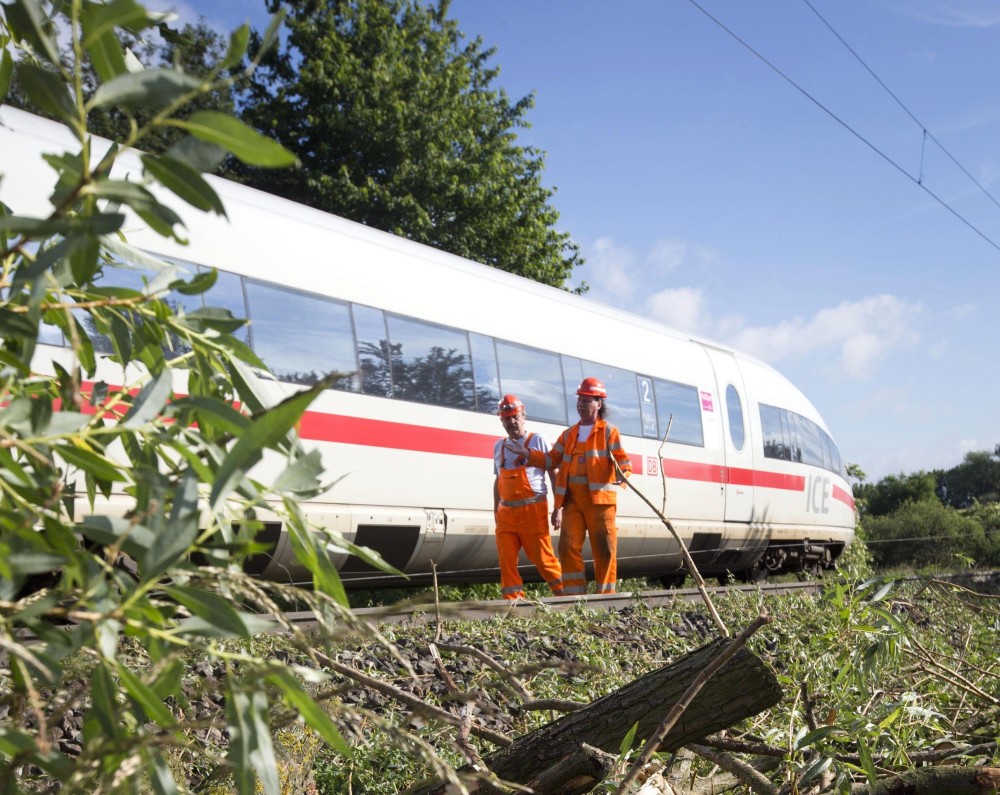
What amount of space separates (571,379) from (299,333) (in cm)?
410

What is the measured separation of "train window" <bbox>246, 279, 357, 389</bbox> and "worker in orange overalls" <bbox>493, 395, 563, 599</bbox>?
168cm

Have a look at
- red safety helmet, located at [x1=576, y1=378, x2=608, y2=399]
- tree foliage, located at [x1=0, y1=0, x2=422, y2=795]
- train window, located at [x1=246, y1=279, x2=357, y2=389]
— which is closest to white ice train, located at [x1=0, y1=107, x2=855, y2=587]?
train window, located at [x1=246, y1=279, x2=357, y2=389]

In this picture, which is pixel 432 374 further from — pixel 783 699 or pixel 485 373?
pixel 783 699

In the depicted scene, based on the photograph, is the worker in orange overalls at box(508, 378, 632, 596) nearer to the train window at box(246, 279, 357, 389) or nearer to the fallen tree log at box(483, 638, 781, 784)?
the train window at box(246, 279, 357, 389)

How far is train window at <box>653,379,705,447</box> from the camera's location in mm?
13586

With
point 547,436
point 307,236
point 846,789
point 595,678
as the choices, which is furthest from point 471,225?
point 846,789

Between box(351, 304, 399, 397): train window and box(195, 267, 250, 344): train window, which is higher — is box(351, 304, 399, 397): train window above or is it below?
below

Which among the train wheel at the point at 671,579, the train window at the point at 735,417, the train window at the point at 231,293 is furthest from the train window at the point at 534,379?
the train wheel at the point at 671,579

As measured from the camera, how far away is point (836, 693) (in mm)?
3502

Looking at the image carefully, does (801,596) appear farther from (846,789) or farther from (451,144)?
(451,144)

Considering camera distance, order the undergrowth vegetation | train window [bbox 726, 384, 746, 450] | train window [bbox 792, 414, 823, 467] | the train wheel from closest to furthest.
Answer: the undergrowth vegetation → train window [bbox 726, 384, 746, 450] → the train wheel → train window [bbox 792, 414, 823, 467]

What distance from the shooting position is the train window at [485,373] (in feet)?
35.2

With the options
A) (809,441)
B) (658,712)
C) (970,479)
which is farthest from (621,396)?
(970,479)

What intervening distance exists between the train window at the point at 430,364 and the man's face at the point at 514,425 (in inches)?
30.3
